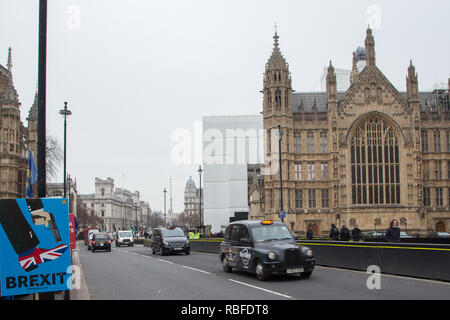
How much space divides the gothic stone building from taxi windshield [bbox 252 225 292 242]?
124 feet

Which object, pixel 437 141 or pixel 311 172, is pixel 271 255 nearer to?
pixel 311 172

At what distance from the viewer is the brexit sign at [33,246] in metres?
7.96

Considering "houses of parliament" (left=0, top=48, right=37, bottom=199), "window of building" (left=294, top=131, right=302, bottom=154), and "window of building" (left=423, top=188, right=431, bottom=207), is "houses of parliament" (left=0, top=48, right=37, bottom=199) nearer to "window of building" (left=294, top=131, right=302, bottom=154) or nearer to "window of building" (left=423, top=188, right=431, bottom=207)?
"window of building" (left=294, top=131, right=302, bottom=154)

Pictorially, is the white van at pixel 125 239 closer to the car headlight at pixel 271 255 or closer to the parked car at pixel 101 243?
the parked car at pixel 101 243

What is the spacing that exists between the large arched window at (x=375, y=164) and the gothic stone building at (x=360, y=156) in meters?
0.11

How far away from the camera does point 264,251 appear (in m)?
14.7

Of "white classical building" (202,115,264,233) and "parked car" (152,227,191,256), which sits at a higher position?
"white classical building" (202,115,264,233)

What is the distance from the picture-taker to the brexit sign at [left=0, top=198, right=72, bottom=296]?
796 centimetres

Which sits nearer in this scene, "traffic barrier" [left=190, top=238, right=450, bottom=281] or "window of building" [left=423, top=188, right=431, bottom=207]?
"traffic barrier" [left=190, top=238, right=450, bottom=281]

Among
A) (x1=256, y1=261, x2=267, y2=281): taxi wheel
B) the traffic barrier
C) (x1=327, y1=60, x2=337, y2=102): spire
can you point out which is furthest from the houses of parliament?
(x1=256, y1=261, x2=267, y2=281): taxi wheel

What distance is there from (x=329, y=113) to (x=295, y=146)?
523 cm

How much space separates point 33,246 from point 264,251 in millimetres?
7878

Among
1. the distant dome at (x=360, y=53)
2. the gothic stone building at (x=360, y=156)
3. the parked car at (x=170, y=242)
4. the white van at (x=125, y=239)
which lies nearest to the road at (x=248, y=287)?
the parked car at (x=170, y=242)

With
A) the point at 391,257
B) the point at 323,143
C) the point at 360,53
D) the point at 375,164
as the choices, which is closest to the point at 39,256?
the point at 391,257
